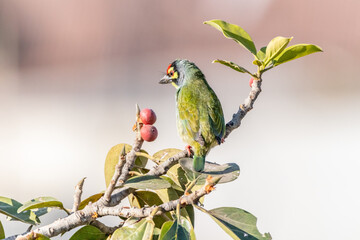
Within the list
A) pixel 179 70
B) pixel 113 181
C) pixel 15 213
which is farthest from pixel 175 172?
pixel 179 70

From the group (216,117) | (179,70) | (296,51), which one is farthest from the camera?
(179,70)

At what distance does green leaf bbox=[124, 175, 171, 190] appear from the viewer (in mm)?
738

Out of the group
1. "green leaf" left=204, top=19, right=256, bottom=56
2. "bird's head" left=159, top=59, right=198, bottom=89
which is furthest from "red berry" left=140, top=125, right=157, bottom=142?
"bird's head" left=159, top=59, right=198, bottom=89

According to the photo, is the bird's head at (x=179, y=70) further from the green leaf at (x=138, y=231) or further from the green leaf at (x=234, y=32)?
the green leaf at (x=138, y=231)

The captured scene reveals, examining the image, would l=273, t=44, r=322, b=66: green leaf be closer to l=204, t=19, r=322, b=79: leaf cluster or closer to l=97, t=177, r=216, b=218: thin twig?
l=204, t=19, r=322, b=79: leaf cluster

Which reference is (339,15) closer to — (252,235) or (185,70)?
(185,70)

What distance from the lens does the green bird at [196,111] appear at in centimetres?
131

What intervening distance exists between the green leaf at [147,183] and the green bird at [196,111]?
0.42 m

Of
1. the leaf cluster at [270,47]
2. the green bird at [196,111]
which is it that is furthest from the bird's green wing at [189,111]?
the leaf cluster at [270,47]

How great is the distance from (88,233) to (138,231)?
0.10 meters

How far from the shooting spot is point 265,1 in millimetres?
5500

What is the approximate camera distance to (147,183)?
0.74m

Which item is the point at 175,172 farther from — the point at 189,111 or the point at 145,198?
the point at 189,111

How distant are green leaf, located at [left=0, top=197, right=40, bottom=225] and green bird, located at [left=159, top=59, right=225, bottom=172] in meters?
0.50
